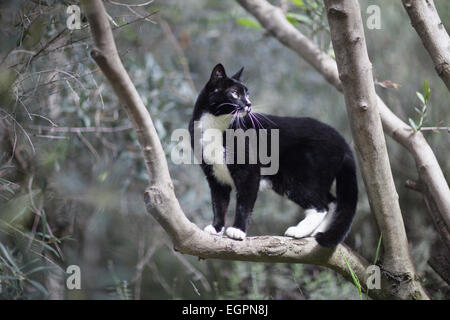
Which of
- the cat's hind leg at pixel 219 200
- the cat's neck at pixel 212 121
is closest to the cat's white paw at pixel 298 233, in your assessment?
the cat's hind leg at pixel 219 200

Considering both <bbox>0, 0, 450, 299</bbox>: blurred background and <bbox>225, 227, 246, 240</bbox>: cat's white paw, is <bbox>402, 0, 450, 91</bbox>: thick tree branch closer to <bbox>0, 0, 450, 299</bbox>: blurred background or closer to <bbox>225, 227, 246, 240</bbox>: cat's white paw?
<bbox>0, 0, 450, 299</bbox>: blurred background

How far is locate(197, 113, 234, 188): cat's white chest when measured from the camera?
231 centimetres

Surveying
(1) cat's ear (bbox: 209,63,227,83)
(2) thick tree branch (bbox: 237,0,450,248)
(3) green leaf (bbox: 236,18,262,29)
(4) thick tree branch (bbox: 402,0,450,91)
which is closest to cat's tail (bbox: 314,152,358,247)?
(2) thick tree branch (bbox: 237,0,450,248)

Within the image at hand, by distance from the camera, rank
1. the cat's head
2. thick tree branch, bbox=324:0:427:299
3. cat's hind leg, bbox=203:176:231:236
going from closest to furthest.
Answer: thick tree branch, bbox=324:0:427:299
the cat's head
cat's hind leg, bbox=203:176:231:236

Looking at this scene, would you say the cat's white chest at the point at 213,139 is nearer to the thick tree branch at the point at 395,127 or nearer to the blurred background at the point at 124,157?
the blurred background at the point at 124,157

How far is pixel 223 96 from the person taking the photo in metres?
2.30

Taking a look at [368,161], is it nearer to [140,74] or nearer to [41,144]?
[41,144]

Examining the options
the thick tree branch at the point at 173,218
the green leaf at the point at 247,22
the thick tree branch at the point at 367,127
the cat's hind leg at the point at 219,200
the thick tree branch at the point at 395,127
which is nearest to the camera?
the thick tree branch at the point at 173,218

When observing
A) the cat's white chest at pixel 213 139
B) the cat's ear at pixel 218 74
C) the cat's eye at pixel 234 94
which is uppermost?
the cat's ear at pixel 218 74

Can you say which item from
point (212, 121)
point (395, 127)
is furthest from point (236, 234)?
point (395, 127)

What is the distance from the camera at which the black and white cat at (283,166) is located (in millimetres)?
2273

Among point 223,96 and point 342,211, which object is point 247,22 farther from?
point 342,211

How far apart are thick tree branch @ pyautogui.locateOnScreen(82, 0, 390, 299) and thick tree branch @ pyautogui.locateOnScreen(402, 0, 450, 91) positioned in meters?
0.90

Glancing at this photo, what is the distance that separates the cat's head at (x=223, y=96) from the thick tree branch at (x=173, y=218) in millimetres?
680
